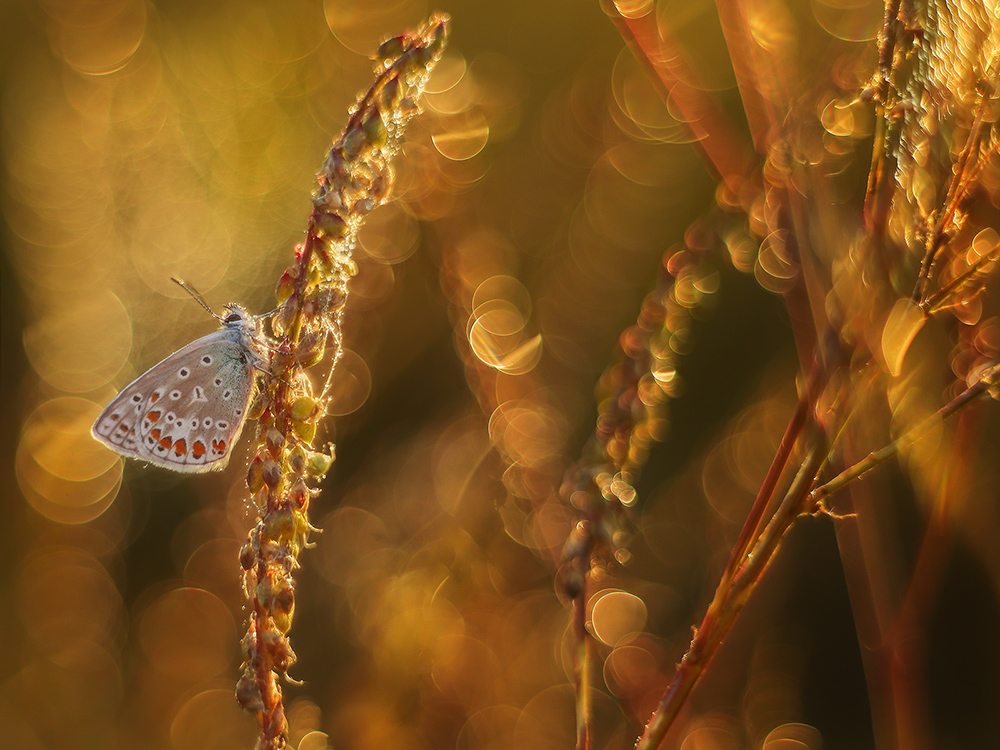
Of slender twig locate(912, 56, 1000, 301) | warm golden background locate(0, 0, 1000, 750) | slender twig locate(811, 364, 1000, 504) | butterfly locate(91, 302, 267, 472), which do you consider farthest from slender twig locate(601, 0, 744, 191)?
butterfly locate(91, 302, 267, 472)

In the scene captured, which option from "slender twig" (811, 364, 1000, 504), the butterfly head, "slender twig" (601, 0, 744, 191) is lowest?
"slender twig" (811, 364, 1000, 504)

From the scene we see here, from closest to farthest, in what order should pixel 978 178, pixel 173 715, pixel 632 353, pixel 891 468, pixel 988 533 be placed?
1. pixel 978 178
2. pixel 632 353
3. pixel 988 533
4. pixel 173 715
5. pixel 891 468

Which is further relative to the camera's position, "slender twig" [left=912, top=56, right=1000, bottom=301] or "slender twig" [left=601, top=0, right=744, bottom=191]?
"slender twig" [left=601, top=0, right=744, bottom=191]

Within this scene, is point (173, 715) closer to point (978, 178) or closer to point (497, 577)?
point (497, 577)

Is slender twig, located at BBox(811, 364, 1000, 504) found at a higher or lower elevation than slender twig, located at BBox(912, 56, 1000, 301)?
lower

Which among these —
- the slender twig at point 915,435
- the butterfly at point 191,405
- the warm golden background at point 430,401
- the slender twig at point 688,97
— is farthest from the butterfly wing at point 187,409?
the slender twig at point 915,435

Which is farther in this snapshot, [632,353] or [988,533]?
[988,533]

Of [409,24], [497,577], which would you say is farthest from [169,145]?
[497,577]

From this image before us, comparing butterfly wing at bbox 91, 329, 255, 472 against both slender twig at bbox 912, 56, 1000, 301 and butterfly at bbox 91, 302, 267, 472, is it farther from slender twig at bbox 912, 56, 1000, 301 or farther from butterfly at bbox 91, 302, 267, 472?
slender twig at bbox 912, 56, 1000, 301
